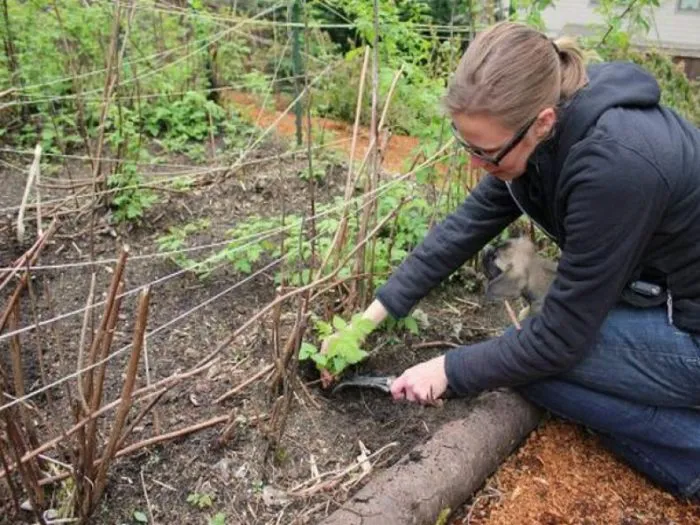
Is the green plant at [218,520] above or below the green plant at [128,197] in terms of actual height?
below

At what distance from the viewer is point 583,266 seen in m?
1.77

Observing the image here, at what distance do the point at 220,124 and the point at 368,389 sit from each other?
261 centimetres

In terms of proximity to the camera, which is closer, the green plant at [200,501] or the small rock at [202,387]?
the green plant at [200,501]

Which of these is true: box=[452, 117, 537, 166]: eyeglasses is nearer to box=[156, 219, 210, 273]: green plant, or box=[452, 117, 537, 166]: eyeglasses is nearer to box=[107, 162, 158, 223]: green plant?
box=[156, 219, 210, 273]: green plant

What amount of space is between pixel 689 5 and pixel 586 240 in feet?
39.7

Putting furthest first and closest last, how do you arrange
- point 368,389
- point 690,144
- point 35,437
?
point 368,389 < point 690,144 < point 35,437

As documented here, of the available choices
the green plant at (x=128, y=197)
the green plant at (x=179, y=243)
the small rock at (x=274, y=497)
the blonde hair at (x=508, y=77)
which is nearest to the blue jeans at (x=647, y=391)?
the blonde hair at (x=508, y=77)

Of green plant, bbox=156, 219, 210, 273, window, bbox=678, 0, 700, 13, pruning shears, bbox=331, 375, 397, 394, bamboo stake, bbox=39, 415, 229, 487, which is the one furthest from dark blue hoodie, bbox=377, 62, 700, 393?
window, bbox=678, 0, 700, 13

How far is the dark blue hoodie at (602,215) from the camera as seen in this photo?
5.53 ft

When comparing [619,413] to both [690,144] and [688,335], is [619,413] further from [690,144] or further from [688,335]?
[690,144]

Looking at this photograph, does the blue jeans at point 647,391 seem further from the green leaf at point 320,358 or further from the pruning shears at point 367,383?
the green leaf at point 320,358

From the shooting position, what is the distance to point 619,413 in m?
2.08

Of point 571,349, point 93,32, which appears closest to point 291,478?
point 571,349

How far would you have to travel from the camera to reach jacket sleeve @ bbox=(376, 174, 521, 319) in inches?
87.9
